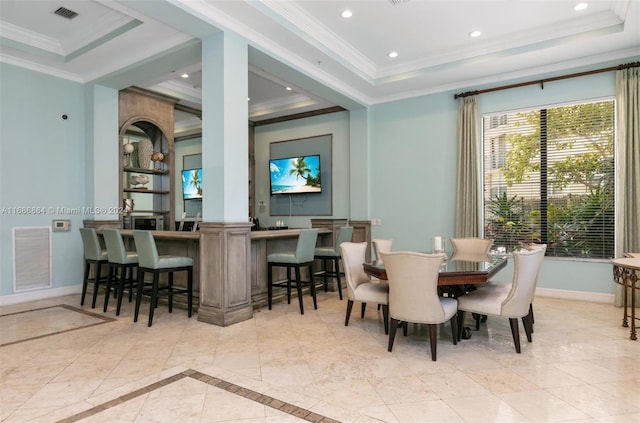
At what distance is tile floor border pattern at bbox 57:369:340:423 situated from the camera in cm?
213

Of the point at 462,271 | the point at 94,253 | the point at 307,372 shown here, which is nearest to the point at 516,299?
the point at 462,271

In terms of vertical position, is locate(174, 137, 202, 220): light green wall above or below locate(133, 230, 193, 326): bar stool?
above

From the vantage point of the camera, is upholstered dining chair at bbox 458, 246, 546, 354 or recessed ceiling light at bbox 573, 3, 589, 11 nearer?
upholstered dining chair at bbox 458, 246, 546, 354

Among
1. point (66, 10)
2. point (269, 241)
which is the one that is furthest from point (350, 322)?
point (66, 10)

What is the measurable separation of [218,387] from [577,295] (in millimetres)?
4803

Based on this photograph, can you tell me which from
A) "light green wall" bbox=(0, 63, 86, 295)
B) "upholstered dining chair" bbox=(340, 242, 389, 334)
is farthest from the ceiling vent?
"upholstered dining chair" bbox=(340, 242, 389, 334)

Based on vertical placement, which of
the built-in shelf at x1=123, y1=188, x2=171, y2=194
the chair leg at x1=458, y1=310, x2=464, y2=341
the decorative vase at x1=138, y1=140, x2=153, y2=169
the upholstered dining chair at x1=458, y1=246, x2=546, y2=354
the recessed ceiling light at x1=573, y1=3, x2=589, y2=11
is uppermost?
the recessed ceiling light at x1=573, y1=3, x2=589, y2=11

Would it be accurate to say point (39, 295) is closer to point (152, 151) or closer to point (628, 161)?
point (152, 151)

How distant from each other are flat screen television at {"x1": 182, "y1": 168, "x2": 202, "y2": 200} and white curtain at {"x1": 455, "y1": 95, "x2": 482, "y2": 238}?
550 cm

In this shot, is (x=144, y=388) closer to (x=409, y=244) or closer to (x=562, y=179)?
(x=409, y=244)

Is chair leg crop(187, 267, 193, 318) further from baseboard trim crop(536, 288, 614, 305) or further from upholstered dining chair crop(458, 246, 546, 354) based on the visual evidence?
baseboard trim crop(536, 288, 614, 305)

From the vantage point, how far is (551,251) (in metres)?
5.21

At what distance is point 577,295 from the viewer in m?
4.98

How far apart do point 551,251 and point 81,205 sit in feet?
22.5
